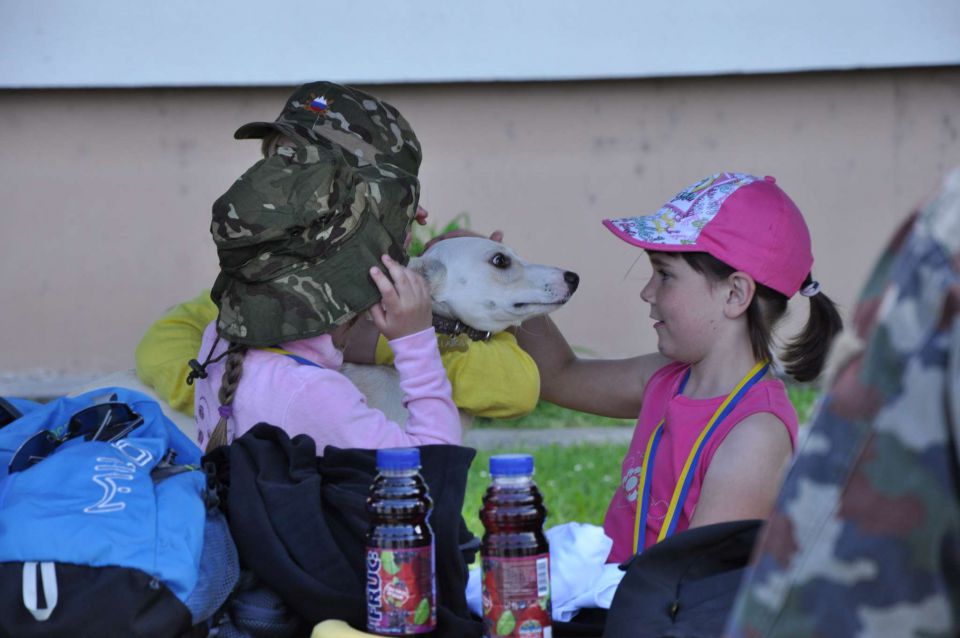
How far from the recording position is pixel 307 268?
2533mm

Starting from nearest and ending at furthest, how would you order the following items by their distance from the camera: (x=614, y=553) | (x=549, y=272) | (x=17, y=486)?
(x=17, y=486) → (x=614, y=553) → (x=549, y=272)

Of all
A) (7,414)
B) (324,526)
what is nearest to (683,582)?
(324,526)

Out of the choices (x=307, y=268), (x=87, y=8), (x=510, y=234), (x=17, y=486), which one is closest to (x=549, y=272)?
(x=307, y=268)

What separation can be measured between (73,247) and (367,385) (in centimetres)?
449

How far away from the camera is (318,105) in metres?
3.50

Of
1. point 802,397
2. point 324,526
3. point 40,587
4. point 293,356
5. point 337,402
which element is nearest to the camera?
point 40,587

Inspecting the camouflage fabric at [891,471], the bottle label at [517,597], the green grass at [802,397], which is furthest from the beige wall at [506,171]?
the camouflage fabric at [891,471]

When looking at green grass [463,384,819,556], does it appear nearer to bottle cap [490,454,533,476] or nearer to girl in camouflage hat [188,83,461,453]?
girl in camouflage hat [188,83,461,453]

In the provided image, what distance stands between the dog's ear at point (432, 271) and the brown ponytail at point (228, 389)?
1.00m

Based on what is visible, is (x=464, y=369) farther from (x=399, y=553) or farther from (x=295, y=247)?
(x=399, y=553)

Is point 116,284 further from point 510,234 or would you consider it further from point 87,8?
point 510,234

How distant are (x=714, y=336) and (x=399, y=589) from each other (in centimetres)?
113

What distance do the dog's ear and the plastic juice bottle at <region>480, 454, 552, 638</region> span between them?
1610 millimetres

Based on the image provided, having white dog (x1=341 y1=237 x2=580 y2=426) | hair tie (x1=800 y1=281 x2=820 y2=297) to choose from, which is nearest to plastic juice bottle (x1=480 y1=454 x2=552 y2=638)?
hair tie (x1=800 y1=281 x2=820 y2=297)
